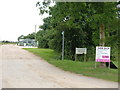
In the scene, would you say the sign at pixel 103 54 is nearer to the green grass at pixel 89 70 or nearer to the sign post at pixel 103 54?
the sign post at pixel 103 54

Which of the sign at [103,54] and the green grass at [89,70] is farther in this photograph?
the sign at [103,54]

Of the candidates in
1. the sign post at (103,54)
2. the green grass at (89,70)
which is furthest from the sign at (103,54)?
the green grass at (89,70)

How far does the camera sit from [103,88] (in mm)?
7715

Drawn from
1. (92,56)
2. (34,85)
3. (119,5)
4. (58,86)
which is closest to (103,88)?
(58,86)

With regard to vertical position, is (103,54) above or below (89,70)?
above

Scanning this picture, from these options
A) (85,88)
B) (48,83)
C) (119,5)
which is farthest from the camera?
(119,5)

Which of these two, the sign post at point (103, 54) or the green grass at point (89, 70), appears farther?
the sign post at point (103, 54)

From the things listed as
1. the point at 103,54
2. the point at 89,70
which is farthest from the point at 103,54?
the point at 89,70

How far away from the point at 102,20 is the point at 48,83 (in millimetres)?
5677

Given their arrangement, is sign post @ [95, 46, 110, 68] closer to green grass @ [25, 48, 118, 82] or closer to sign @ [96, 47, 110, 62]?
sign @ [96, 47, 110, 62]

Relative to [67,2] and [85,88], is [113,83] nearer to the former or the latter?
[85,88]

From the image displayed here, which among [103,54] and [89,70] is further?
[103,54]

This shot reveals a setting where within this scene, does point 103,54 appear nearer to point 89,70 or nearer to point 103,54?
point 103,54

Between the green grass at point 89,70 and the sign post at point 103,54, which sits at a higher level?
the sign post at point 103,54
